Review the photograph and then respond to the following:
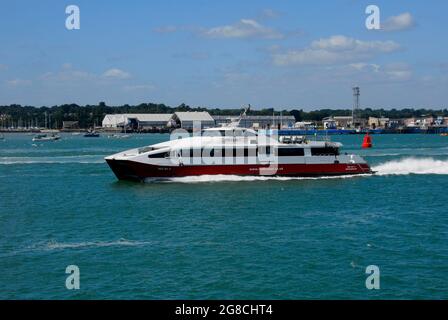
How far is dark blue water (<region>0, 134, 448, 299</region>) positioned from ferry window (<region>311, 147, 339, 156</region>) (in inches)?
153

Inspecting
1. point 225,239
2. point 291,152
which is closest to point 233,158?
point 291,152

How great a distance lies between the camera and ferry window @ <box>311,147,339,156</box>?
152 ft

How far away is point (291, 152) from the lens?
150 feet

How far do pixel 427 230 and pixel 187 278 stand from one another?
1341 centimetres

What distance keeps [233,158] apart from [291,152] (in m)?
5.14

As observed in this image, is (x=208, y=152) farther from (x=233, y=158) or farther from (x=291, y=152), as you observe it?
(x=291, y=152)

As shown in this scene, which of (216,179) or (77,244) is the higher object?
(216,179)

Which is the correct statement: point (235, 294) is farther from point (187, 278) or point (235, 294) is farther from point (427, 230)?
point (427, 230)

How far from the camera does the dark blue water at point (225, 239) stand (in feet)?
60.5

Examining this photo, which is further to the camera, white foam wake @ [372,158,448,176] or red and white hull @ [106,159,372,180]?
white foam wake @ [372,158,448,176]

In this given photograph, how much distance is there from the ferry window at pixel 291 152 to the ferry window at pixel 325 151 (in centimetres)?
107
